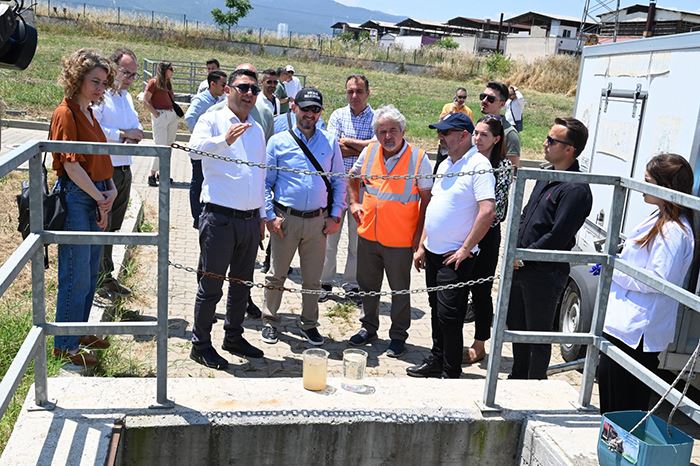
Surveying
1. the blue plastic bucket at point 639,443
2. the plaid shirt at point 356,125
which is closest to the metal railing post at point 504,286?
the blue plastic bucket at point 639,443

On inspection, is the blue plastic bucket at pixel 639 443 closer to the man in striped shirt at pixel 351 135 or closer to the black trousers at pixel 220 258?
the black trousers at pixel 220 258

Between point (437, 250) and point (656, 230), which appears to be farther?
point (437, 250)

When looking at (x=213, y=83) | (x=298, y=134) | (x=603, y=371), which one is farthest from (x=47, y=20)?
(x=603, y=371)

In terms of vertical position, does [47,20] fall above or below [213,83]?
above

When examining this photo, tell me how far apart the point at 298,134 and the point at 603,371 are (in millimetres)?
2875

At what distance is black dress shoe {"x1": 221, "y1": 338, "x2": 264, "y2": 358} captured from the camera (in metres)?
5.30

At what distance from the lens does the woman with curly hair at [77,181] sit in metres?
4.29

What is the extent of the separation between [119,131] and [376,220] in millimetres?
2239

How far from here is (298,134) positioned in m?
5.50

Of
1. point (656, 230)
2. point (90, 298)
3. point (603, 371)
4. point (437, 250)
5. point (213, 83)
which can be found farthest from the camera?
point (213, 83)

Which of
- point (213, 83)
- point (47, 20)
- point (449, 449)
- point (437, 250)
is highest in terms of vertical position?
point (47, 20)

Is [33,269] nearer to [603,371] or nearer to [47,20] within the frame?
[603,371]

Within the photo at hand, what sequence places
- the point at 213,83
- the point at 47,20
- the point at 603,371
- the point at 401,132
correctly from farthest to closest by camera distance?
the point at 47,20 → the point at 213,83 → the point at 401,132 → the point at 603,371

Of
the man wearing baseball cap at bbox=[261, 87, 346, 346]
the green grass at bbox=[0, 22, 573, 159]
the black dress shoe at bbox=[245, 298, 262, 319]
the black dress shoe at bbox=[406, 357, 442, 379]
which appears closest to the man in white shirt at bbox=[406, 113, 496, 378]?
the black dress shoe at bbox=[406, 357, 442, 379]
